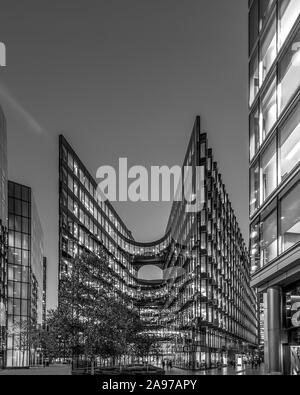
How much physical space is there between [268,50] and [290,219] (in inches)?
534

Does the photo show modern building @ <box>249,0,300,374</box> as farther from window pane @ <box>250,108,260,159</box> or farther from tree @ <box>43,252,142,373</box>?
tree @ <box>43,252,142,373</box>

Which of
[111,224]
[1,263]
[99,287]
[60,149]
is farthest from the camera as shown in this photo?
[111,224]

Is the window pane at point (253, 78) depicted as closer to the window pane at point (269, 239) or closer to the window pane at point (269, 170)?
the window pane at point (269, 170)

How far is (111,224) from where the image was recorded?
533ft

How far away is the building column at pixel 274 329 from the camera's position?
3644 cm

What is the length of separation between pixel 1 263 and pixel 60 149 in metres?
31.9

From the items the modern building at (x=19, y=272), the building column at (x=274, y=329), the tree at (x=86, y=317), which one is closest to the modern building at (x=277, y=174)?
the building column at (x=274, y=329)

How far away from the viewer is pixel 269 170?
1484 inches

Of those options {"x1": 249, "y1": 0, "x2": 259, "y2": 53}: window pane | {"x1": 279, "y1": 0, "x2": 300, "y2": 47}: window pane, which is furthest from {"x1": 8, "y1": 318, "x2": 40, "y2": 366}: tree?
{"x1": 279, "y1": 0, "x2": 300, "y2": 47}: window pane

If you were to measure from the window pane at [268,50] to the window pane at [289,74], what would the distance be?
318 cm

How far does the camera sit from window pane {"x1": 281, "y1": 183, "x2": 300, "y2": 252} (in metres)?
30.4
